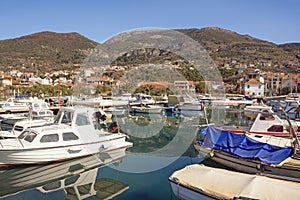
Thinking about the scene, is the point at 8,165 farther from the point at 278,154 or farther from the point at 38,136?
the point at 278,154

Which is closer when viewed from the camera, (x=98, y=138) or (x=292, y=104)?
(x=98, y=138)

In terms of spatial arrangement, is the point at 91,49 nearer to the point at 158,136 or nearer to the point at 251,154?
the point at 158,136

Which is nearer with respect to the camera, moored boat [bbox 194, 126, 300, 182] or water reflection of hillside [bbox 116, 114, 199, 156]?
moored boat [bbox 194, 126, 300, 182]

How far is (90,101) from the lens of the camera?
3581cm

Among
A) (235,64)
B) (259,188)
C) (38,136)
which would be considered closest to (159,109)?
(38,136)

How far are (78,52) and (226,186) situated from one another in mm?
93997

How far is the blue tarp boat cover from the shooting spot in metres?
8.99

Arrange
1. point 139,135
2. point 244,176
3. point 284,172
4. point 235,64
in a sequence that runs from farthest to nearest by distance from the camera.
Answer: point 235,64 < point 139,135 < point 284,172 < point 244,176

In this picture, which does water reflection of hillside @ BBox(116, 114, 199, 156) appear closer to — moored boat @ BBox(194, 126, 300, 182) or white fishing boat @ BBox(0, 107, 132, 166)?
white fishing boat @ BBox(0, 107, 132, 166)

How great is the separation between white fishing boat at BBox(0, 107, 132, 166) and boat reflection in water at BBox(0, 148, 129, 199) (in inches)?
12.3

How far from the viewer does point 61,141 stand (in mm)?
12062

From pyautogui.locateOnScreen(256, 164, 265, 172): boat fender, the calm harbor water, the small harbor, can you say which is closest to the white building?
the small harbor

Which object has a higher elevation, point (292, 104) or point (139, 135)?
point (292, 104)

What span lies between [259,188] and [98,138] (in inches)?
331
